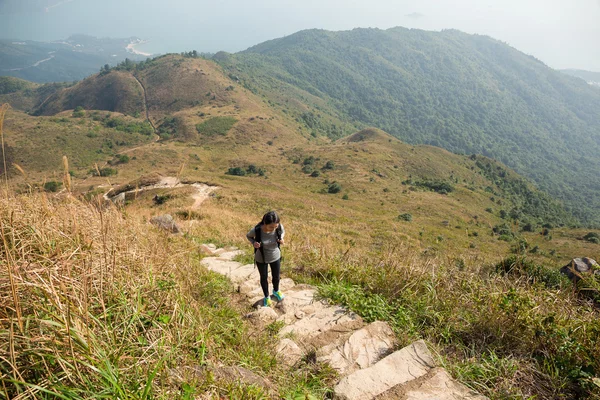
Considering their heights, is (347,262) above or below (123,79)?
below

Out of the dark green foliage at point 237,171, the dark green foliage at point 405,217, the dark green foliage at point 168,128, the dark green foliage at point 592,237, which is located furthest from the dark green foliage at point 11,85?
the dark green foliage at point 592,237

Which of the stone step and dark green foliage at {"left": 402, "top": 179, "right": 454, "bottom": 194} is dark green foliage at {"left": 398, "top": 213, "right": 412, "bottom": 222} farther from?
the stone step

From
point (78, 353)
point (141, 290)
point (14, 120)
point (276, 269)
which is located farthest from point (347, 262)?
point (14, 120)

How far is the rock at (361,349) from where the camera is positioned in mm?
3225

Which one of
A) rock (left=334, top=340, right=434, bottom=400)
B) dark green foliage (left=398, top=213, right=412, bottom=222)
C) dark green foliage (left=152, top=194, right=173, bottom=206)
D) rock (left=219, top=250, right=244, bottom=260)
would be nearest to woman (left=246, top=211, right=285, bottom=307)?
rock (left=334, top=340, right=434, bottom=400)

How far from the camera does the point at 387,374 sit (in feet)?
9.80

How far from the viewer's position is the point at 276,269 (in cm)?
490

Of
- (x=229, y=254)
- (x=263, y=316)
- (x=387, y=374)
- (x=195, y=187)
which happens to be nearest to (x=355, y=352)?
(x=387, y=374)

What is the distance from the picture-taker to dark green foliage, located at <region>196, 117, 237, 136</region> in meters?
87.8

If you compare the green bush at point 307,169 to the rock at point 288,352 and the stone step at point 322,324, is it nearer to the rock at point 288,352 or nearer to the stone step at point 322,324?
the stone step at point 322,324

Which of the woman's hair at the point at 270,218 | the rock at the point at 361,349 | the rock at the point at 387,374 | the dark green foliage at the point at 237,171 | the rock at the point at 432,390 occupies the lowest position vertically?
the dark green foliage at the point at 237,171

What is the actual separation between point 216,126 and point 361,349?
306ft

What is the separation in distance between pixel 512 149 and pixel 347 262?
240083 millimetres

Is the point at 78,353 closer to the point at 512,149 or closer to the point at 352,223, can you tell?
the point at 352,223
